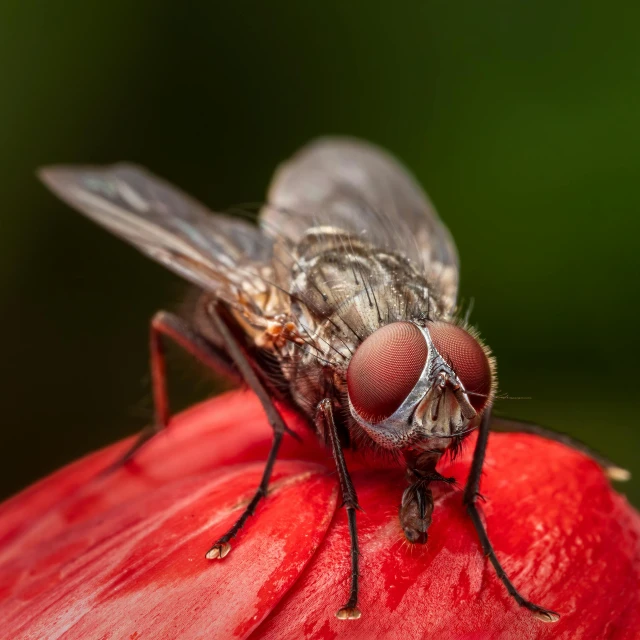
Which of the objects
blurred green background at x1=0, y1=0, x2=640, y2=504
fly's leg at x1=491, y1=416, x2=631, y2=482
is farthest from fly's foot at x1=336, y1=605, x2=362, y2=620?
blurred green background at x1=0, y1=0, x2=640, y2=504

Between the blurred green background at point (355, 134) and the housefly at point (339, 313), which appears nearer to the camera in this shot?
the housefly at point (339, 313)

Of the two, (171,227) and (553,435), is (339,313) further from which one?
(171,227)

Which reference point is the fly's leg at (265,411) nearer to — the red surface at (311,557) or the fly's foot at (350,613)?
the red surface at (311,557)

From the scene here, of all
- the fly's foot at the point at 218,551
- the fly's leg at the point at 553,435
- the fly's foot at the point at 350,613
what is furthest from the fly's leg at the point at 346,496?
the fly's leg at the point at 553,435

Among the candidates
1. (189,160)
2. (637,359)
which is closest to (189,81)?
(189,160)

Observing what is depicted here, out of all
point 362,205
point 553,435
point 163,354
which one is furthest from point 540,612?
point 362,205

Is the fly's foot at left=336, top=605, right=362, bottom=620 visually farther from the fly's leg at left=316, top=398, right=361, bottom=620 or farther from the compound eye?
the compound eye

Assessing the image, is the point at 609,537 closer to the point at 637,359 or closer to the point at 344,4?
the point at 637,359
